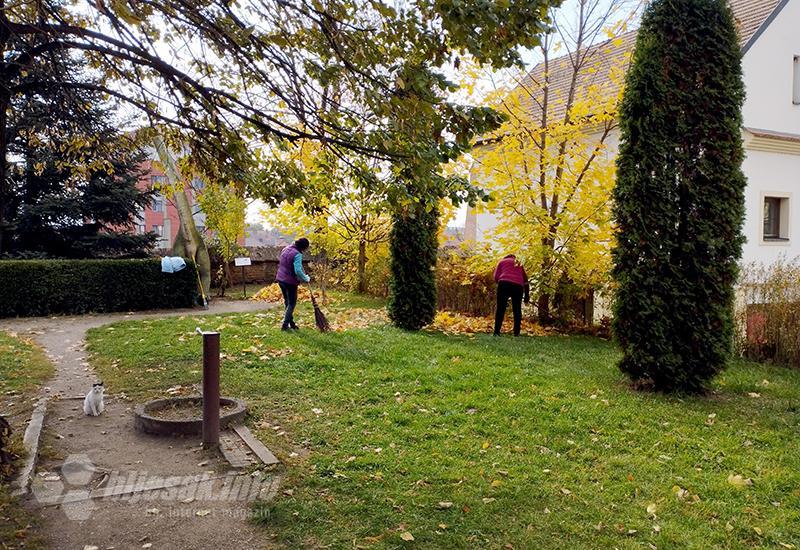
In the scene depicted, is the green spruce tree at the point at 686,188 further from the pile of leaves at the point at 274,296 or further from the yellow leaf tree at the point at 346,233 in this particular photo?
the pile of leaves at the point at 274,296

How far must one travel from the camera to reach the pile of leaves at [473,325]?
1194cm

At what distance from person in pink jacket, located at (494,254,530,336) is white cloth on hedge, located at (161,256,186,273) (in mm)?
8663

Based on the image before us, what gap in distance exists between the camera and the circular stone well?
5621mm

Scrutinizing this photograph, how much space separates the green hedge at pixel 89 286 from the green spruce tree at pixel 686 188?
485 inches

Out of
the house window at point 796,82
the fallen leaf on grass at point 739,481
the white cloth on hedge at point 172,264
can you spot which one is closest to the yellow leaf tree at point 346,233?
the white cloth on hedge at point 172,264

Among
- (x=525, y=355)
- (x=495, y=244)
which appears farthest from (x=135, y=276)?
(x=525, y=355)

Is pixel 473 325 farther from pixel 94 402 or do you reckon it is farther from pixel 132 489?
pixel 132 489

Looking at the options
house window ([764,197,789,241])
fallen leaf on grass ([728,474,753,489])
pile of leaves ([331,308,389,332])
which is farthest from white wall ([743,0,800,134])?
fallen leaf on grass ([728,474,753,489])

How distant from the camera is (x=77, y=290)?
14.3m

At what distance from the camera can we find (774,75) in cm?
1647

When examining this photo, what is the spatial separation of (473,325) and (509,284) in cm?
157

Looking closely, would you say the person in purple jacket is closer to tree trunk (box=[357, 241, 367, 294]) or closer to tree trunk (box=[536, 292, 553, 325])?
tree trunk (box=[536, 292, 553, 325])

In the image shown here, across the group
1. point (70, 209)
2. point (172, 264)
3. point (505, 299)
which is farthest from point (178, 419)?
point (70, 209)

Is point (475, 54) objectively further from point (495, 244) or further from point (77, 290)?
point (77, 290)
